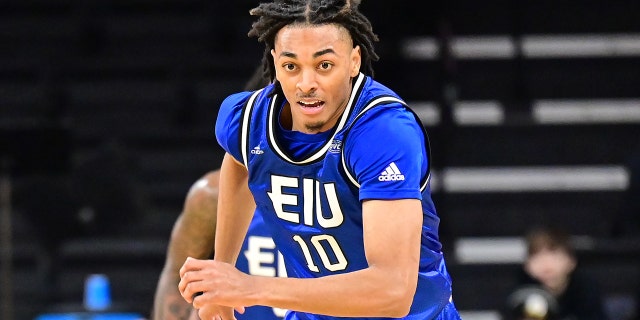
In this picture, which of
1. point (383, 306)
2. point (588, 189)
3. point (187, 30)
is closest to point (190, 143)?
point (187, 30)

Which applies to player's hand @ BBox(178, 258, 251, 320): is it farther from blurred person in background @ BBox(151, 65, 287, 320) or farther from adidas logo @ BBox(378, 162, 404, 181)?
blurred person in background @ BBox(151, 65, 287, 320)

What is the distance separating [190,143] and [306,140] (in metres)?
5.13

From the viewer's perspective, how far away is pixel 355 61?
2.77m

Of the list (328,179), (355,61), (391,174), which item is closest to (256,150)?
(328,179)

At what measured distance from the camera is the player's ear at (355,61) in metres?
2.76

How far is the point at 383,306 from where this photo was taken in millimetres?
2547

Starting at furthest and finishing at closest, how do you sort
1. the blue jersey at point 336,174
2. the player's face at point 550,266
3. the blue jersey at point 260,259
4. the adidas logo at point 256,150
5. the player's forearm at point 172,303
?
1. the player's face at point 550,266
2. the player's forearm at point 172,303
3. the blue jersey at point 260,259
4. the adidas logo at point 256,150
5. the blue jersey at point 336,174

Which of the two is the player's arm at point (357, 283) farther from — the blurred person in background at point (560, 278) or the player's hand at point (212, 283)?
the blurred person in background at point (560, 278)

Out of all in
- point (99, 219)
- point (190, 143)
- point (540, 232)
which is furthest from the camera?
point (190, 143)

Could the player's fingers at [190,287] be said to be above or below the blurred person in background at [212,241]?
above

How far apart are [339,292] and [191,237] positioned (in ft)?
4.37

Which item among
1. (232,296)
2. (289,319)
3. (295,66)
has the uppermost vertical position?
(295,66)

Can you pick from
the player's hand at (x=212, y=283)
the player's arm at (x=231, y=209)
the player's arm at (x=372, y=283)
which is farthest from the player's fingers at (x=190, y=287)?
the player's arm at (x=231, y=209)

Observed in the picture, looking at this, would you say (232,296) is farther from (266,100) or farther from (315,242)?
(266,100)
